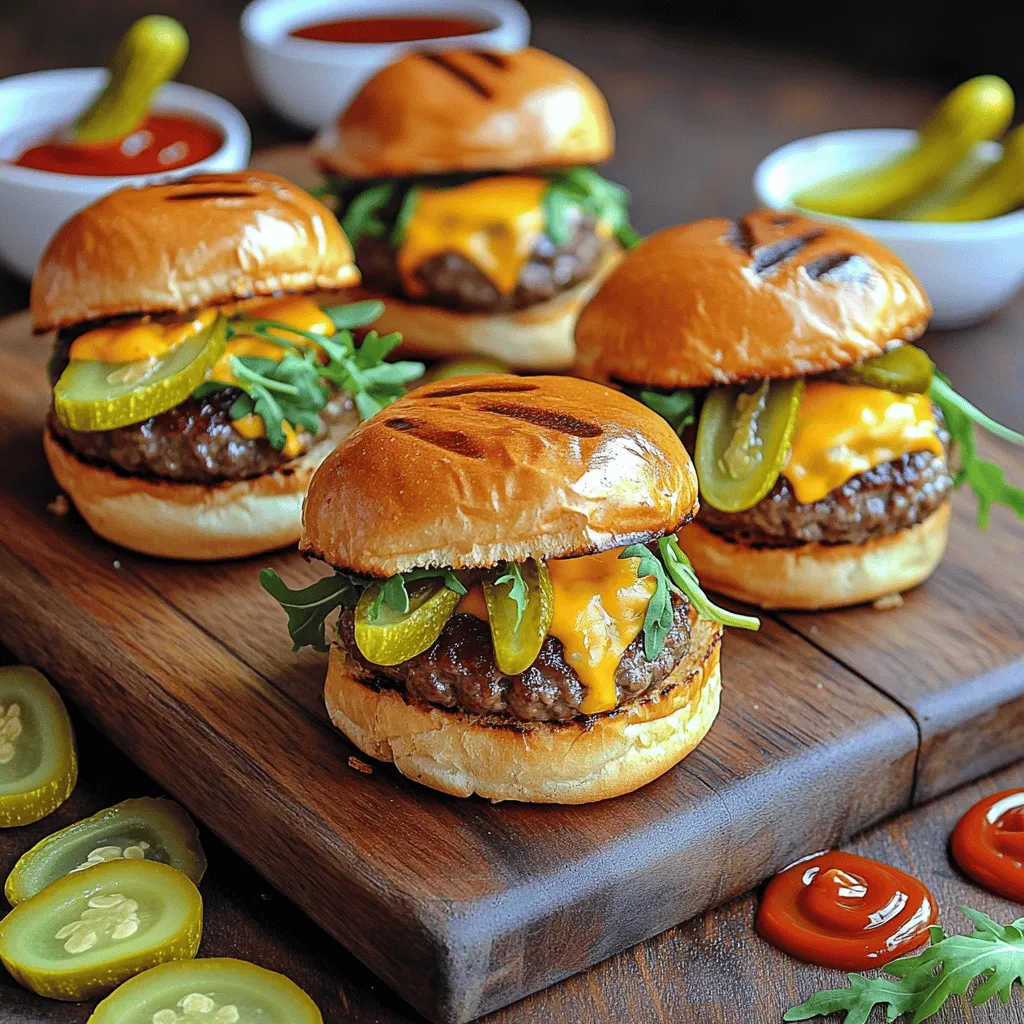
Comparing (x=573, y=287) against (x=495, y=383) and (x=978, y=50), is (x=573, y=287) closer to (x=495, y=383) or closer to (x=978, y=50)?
(x=495, y=383)

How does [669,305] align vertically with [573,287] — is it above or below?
above

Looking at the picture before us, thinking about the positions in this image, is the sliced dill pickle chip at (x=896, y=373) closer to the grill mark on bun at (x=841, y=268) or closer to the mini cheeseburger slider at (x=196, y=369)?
the grill mark on bun at (x=841, y=268)

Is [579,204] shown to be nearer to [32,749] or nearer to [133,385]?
[133,385]

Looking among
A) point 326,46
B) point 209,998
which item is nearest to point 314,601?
point 209,998

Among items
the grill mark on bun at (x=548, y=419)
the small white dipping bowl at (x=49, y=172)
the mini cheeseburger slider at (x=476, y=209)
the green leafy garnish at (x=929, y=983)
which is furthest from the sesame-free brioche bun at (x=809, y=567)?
the small white dipping bowl at (x=49, y=172)

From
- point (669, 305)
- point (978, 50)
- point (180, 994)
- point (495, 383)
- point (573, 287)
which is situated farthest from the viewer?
point (978, 50)

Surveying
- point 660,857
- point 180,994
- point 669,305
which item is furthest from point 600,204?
point 180,994
